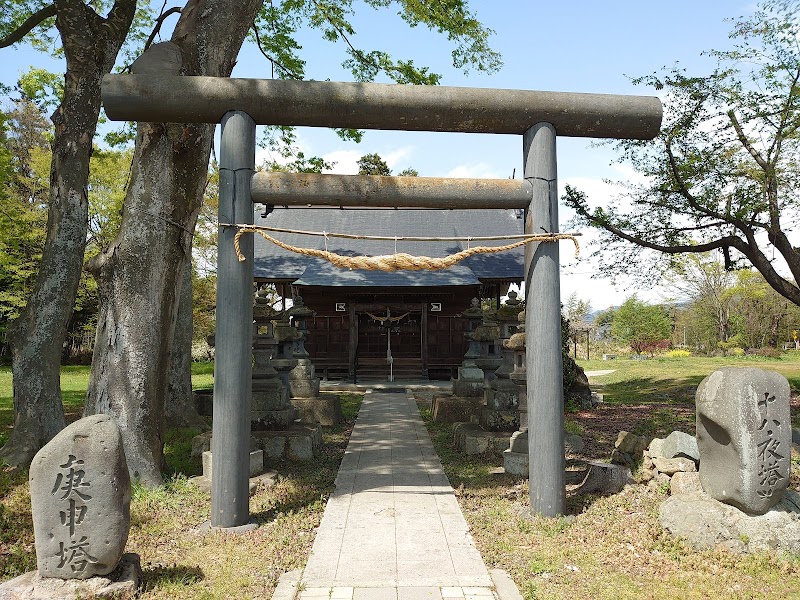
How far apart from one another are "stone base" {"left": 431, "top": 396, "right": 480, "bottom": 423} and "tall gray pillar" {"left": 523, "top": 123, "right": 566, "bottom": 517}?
545cm

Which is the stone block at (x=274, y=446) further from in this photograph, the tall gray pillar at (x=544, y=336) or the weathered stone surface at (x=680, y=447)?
the weathered stone surface at (x=680, y=447)

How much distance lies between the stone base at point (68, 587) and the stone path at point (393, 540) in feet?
3.69

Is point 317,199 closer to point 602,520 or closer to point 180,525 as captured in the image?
point 180,525

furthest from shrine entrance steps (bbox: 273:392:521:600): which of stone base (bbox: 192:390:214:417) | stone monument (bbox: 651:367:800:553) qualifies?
stone base (bbox: 192:390:214:417)

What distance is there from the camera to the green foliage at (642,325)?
32.7 metres

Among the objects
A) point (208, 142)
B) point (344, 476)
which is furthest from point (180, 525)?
point (208, 142)

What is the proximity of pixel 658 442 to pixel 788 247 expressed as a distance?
8098mm

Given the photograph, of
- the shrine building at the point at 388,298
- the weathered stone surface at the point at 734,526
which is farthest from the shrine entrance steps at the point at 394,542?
the shrine building at the point at 388,298

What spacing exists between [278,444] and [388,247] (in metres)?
12.7

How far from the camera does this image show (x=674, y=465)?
5.39 meters

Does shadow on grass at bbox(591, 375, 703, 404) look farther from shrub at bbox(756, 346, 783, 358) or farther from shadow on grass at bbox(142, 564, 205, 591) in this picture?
shadow on grass at bbox(142, 564, 205, 591)

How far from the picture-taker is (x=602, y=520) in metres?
5.04

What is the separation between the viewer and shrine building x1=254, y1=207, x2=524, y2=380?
18.1 meters

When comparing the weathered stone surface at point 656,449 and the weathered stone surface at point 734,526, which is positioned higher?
the weathered stone surface at point 656,449
